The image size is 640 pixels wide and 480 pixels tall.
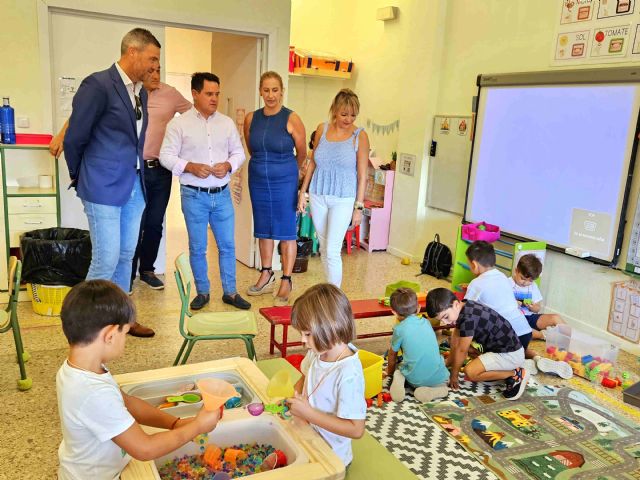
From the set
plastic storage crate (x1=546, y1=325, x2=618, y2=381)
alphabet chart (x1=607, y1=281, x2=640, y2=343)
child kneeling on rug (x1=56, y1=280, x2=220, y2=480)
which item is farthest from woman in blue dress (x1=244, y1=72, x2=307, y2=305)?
child kneeling on rug (x1=56, y1=280, x2=220, y2=480)

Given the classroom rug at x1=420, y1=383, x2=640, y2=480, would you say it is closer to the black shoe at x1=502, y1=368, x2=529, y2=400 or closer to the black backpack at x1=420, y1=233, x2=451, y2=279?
the black shoe at x1=502, y1=368, x2=529, y2=400

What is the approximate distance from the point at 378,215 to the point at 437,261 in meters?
1.05

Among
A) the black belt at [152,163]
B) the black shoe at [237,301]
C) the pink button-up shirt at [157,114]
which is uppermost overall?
the pink button-up shirt at [157,114]

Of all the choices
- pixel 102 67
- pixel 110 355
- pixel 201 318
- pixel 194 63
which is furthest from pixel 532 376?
pixel 194 63

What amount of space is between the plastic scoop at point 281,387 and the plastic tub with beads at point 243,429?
35 mm

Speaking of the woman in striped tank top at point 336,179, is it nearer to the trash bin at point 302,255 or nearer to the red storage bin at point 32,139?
the trash bin at point 302,255

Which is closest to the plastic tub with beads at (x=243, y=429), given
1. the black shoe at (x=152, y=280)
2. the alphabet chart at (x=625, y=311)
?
the black shoe at (x=152, y=280)

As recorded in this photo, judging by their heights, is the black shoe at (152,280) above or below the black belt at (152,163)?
below

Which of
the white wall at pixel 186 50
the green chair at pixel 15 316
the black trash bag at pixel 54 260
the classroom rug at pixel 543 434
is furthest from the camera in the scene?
the white wall at pixel 186 50

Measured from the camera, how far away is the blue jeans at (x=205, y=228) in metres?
3.74

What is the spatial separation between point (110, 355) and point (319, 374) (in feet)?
2.03

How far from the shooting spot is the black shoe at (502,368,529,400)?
295 cm

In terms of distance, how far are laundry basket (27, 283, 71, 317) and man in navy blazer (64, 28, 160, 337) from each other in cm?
67

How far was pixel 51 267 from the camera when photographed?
3.52 metres
